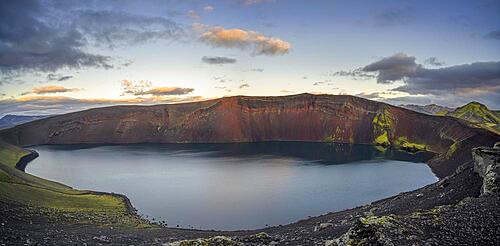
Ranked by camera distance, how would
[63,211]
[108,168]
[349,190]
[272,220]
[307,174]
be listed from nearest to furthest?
1. [63,211]
2. [272,220]
3. [349,190]
4. [307,174]
5. [108,168]

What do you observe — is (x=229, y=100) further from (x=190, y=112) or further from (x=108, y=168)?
(x=108, y=168)

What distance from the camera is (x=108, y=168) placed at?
3408 inches

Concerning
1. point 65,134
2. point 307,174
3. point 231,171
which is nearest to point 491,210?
point 307,174

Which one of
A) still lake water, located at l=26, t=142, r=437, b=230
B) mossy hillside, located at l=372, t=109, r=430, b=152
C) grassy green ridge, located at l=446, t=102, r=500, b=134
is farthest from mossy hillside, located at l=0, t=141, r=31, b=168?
grassy green ridge, located at l=446, t=102, r=500, b=134

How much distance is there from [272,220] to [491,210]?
26.5 meters

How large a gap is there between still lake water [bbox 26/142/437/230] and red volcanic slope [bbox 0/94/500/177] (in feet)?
132

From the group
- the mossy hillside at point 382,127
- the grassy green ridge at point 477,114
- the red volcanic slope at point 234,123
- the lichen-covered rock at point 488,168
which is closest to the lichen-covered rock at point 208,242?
the lichen-covered rock at point 488,168

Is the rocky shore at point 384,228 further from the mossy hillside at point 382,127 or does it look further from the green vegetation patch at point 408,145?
the mossy hillside at point 382,127

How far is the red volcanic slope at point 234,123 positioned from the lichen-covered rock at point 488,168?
112m

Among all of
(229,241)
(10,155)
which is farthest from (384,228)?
(10,155)

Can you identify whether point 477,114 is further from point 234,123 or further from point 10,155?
point 10,155

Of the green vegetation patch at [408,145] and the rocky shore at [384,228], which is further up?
the rocky shore at [384,228]

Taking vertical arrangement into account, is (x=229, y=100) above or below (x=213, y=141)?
above

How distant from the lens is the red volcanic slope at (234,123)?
14875cm
